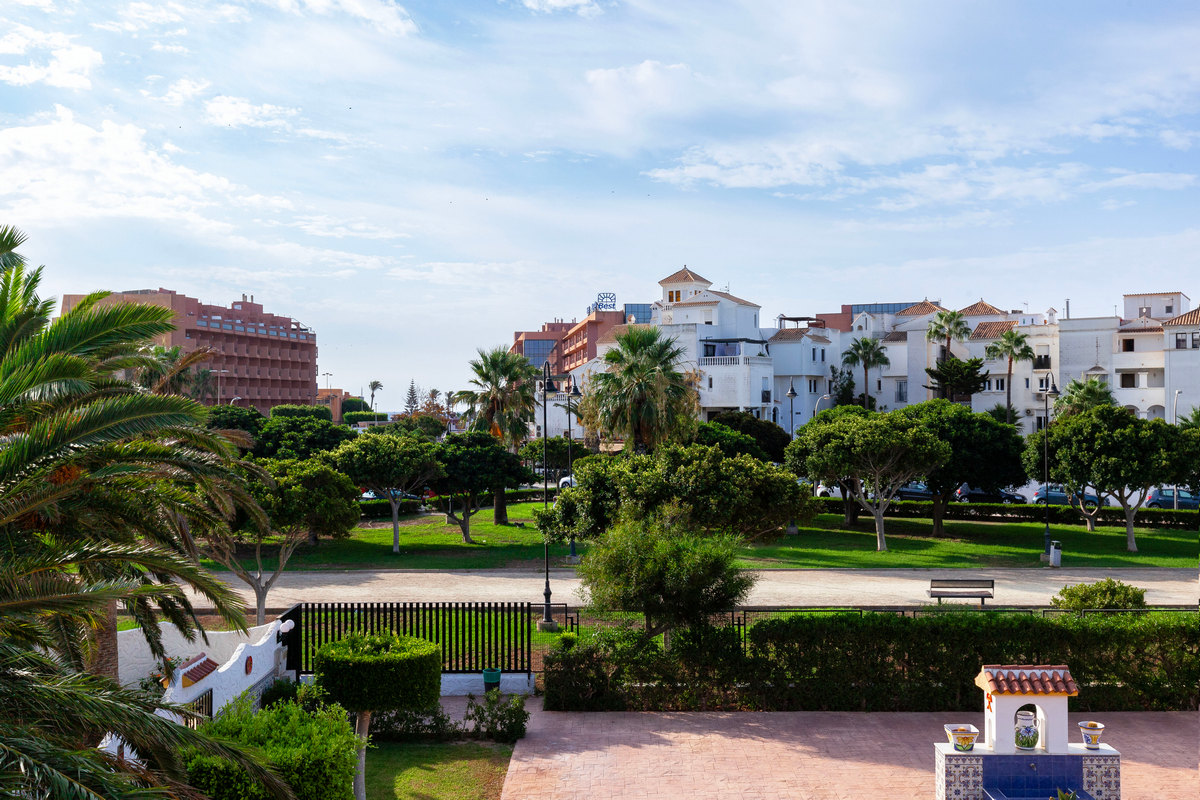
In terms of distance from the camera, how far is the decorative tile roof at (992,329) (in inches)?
3285

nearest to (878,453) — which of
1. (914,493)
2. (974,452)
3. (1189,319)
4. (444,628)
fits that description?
(974,452)

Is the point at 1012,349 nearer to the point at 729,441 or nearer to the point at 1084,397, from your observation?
the point at 1084,397

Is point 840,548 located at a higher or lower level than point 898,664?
lower

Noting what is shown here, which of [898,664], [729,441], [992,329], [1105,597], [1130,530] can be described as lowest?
[898,664]

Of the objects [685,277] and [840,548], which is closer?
[840,548]

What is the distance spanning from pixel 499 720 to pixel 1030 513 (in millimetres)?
36669

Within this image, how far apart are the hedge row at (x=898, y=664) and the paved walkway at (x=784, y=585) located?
8.97 metres

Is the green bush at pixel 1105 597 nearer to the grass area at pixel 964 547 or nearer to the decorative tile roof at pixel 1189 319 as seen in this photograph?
the grass area at pixel 964 547

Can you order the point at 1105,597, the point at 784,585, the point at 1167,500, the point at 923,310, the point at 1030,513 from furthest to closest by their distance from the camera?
the point at 923,310 → the point at 1167,500 → the point at 1030,513 → the point at 784,585 → the point at 1105,597

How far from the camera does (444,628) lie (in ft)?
61.0

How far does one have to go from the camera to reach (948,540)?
128ft

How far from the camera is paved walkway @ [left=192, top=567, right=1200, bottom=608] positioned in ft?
86.7

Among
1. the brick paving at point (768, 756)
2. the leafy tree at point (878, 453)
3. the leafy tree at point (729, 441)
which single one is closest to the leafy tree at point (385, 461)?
the leafy tree at point (729, 441)

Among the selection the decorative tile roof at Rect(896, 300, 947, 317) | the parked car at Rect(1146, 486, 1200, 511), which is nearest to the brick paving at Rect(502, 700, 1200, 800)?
the parked car at Rect(1146, 486, 1200, 511)
